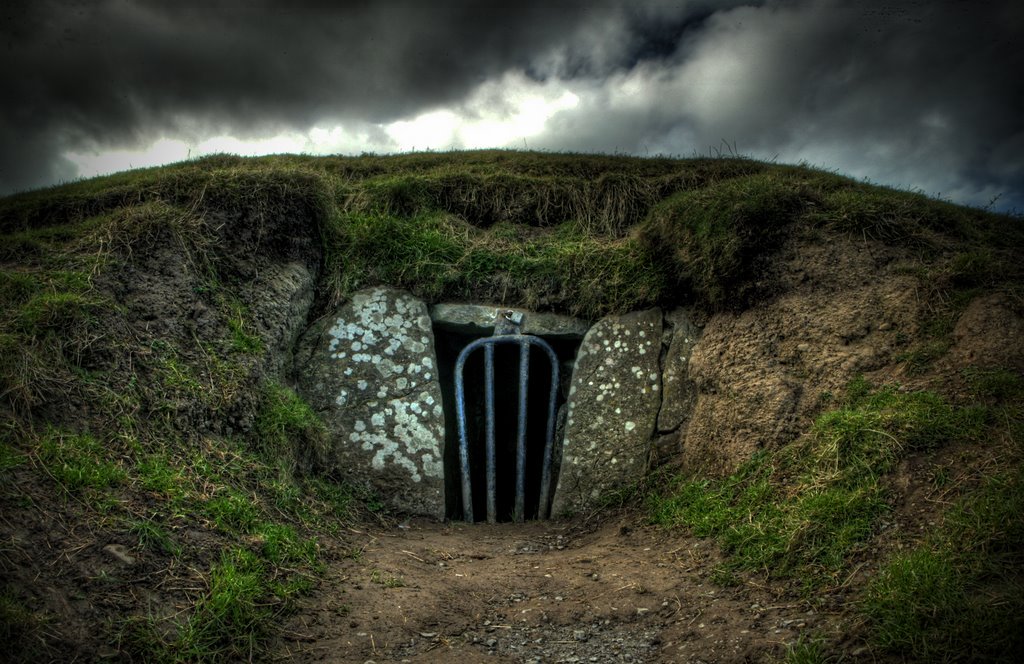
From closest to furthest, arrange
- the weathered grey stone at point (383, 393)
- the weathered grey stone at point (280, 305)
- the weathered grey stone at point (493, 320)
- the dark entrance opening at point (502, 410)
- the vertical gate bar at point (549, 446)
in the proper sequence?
the weathered grey stone at point (280, 305)
the weathered grey stone at point (383, 393)
the vertical gate bar at point (549, 446)
the weathered grey stone at point (493, 320)
the dark entrance opening at point (502, 410)

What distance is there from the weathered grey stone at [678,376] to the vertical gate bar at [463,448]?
193cm

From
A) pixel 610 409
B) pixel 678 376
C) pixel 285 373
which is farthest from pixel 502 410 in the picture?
pixel 285 373

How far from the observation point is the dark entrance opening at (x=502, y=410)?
6543mm

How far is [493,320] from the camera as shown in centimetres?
634

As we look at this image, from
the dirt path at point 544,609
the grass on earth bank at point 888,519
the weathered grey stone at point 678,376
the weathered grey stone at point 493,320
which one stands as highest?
the weathered grey stone at point 493,320

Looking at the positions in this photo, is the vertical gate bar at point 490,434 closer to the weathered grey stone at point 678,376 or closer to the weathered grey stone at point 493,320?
the weathered grey stone at point 493,320

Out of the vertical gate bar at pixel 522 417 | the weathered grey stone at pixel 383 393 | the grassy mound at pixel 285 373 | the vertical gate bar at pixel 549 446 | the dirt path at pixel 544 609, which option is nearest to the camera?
the grassy mound at pixel 285 373

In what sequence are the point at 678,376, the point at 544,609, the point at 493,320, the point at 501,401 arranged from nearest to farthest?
the point at 544,609
the point at 678,376
the point at 493,320
the point at 501,401

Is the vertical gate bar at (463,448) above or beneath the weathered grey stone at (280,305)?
beneath

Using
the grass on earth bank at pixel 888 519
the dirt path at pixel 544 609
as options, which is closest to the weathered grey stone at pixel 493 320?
the grass on earth bank at pixel 888 519

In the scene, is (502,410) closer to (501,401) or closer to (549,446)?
(501,401)

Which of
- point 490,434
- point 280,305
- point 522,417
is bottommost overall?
point 490,434

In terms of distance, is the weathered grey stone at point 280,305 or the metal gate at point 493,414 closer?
the weathered grey stone at point 280,305

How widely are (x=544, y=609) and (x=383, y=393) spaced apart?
2.81m
